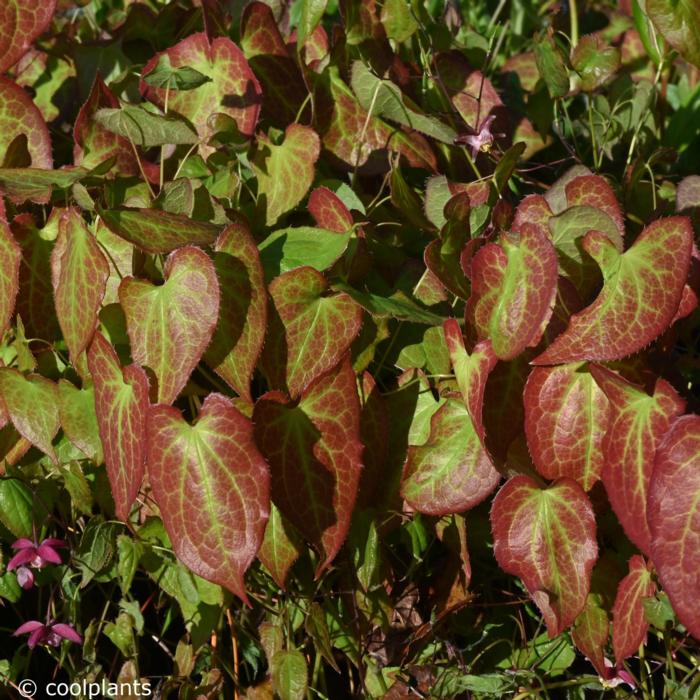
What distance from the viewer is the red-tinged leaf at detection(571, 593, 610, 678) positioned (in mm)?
1260

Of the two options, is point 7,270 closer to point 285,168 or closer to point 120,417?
point 120,417

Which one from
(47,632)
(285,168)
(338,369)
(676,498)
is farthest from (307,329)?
(47,632)

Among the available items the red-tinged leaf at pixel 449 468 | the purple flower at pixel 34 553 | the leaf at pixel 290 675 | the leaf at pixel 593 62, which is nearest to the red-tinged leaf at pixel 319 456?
the red-tinged leaf at pixel 449 468

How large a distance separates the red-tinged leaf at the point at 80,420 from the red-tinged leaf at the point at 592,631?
24.4 inches

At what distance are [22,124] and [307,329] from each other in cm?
50

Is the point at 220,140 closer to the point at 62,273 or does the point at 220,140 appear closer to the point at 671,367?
the point at 62,273

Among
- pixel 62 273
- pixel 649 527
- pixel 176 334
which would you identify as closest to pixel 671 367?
pixel 649 527

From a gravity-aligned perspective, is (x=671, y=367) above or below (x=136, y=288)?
below

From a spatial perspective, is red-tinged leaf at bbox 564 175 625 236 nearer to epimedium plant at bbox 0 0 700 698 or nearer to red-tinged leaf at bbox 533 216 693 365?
epimedium plant at bbox 0 0 700 698

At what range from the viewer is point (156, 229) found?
43.4 inches

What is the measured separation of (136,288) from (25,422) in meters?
0.26

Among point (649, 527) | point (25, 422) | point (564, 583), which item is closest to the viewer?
point (649, 527)

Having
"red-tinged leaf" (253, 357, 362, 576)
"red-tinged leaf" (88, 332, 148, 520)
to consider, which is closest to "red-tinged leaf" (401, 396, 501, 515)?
"red-tinged leaf" (253, 357, 362, 576)

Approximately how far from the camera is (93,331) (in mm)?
1130
